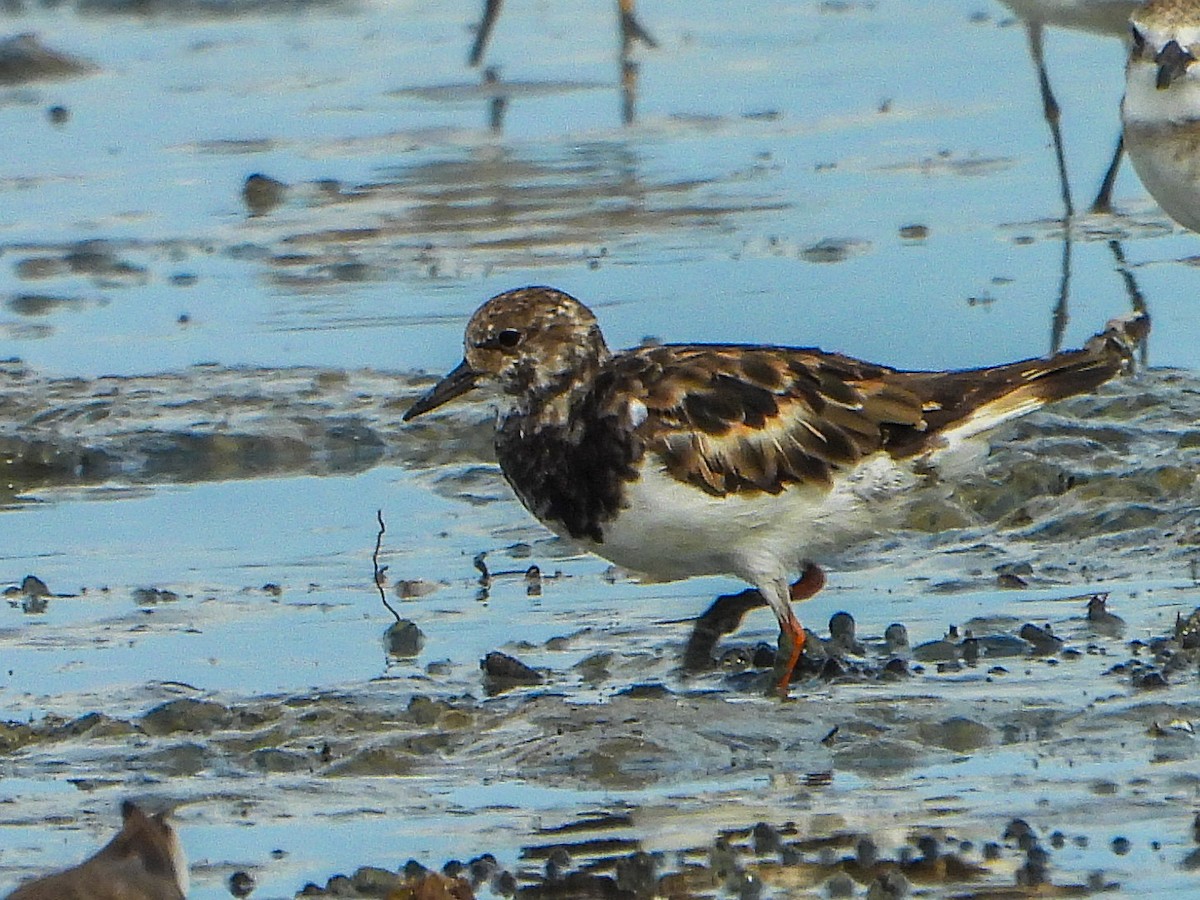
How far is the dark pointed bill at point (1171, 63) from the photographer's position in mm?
8281

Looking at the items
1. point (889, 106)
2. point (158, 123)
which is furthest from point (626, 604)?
point (158, 123)

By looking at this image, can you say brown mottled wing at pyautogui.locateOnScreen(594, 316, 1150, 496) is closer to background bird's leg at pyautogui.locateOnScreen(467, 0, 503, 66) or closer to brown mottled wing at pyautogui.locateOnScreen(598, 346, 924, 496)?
brown mottled wing at pyautogui.locateOnScreen(598, 346, 924, 496)

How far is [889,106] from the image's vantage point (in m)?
11.9

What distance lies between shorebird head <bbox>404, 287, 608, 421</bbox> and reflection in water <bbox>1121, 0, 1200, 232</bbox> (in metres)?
2.67

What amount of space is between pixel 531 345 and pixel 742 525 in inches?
25.3

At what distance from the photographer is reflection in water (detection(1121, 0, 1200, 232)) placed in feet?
26.0

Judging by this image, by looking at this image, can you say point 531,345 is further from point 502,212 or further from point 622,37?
point 622,37

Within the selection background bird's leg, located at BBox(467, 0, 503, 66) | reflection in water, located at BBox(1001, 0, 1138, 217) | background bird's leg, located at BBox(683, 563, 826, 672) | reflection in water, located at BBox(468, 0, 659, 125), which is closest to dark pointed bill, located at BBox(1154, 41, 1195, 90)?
reflection in water, located at BBox(1001, 0, 1138, 217)

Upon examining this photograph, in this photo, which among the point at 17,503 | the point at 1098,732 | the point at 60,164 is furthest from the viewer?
the point at 60,164

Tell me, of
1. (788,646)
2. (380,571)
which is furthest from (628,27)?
(788,646)

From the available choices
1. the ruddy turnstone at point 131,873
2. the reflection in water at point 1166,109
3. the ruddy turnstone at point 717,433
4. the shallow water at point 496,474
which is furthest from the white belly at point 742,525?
the reflection in water at point 1166,109

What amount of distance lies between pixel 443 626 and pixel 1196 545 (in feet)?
5.83

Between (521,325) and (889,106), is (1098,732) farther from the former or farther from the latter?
(889,106)

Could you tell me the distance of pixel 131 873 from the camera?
12.5ft
